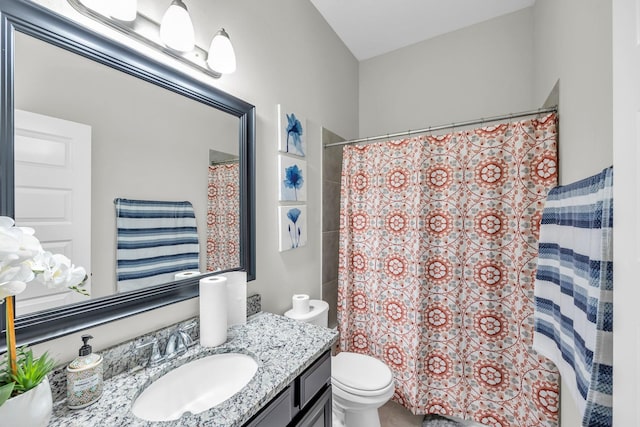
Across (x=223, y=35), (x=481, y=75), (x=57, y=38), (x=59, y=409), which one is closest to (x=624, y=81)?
(x=223, y=35)

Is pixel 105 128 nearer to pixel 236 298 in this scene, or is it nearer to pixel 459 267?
pixel 236 298

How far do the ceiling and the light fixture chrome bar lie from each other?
124cm

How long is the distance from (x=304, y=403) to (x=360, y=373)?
2.34ft

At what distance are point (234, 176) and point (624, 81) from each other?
133cm

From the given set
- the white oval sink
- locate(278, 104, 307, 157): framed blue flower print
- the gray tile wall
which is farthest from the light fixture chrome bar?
the white oval sink

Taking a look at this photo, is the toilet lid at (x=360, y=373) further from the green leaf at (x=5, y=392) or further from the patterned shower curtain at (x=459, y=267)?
the green leaf at (x=5, y=392)

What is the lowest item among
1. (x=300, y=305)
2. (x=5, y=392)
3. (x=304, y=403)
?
(x=304, y=403)

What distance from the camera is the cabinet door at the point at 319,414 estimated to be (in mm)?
1049

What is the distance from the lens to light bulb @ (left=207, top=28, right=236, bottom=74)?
1.20 m

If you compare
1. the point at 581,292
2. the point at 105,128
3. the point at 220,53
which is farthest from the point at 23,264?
the point at 581,292

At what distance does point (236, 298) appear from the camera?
1273mm

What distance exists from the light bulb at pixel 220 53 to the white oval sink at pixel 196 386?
1.20 m

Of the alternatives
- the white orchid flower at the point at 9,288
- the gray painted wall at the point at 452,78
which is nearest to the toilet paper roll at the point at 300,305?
the white orchid flower at the point at 9,288

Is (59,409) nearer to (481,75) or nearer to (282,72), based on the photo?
(282,72)
